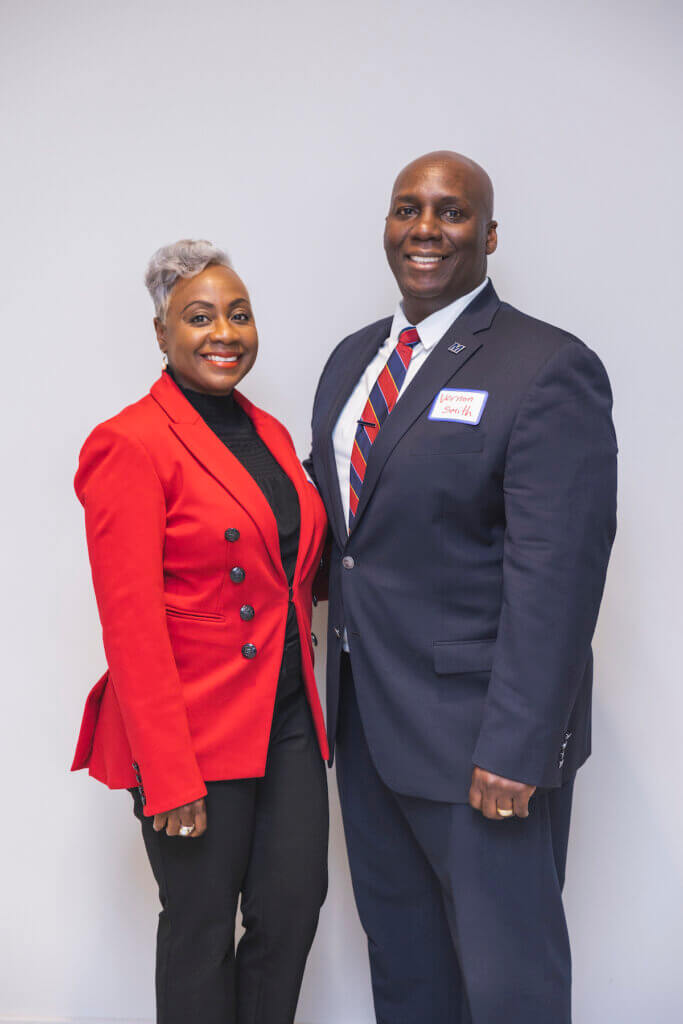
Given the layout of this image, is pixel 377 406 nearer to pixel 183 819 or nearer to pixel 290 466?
pixel 290 466

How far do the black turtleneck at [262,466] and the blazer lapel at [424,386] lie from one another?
0.14 m

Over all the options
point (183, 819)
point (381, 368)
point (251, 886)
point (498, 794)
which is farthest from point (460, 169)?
point (251, 886)

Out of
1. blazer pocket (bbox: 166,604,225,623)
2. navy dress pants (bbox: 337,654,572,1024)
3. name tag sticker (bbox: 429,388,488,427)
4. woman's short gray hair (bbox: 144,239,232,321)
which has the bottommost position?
navy dress pants (bbox: 337,654,572,1024)

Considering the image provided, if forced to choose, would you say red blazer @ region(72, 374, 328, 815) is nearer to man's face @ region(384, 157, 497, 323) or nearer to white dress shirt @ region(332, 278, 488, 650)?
white dress shirt @ region(332, 278, 488, 650)

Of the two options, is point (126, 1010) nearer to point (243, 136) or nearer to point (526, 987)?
point (526, 987)

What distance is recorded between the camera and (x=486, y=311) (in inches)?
67.9

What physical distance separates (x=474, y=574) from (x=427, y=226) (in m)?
0.68

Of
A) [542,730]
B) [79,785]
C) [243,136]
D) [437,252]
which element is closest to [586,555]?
[542,730]

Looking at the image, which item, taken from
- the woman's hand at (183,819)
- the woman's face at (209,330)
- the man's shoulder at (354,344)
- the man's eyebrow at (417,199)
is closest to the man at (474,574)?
the man's eyebrow at (417,199)

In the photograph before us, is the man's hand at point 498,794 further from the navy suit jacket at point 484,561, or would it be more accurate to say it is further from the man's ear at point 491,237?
the man's ear at point 491,237

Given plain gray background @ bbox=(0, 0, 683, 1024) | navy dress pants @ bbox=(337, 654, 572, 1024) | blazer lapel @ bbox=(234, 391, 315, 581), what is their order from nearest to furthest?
navy dress pants @ bbox=(337, 654, 572, 1024) < blazer lapel @ bbox=(234, 391, 315, 581) < plain gray background @ bbox=(0, 0, 683, 1024)

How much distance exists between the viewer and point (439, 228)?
1692 millimetres

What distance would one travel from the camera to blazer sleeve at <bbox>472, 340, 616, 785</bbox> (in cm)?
152

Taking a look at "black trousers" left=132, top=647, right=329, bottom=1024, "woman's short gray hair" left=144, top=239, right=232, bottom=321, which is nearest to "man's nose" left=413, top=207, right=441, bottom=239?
"woman's short gray hair" left=144, top=239, right=232, bottom=321
